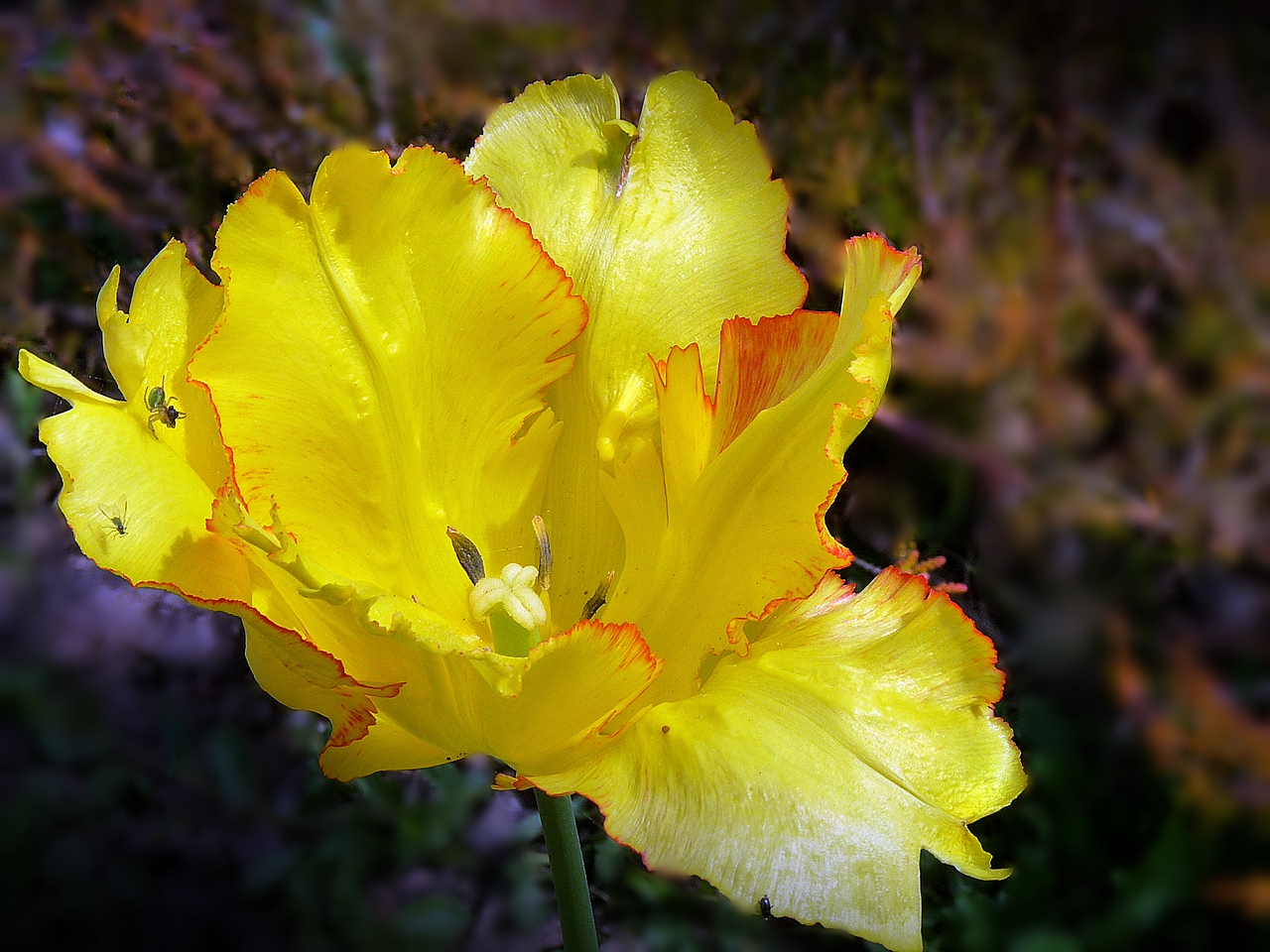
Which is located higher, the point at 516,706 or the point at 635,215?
the point at 635,215

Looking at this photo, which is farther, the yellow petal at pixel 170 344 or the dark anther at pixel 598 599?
the dark anther at pixel 598 599

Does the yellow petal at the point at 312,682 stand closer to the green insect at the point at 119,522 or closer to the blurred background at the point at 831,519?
the green insect at the point at 119,522

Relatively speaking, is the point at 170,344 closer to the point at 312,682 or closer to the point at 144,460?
the point at 144,460

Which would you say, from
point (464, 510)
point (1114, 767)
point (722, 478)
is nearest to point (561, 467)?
point (464, 510)

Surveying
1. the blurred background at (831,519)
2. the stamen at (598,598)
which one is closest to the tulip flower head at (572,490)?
the stamen at (598,598)

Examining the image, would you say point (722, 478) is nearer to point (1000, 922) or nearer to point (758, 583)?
point (758, 583)

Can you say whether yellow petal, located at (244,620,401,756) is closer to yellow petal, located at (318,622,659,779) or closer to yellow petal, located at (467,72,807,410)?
yellow petal, located at (318,622,659,779)

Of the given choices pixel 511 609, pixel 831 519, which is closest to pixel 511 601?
pixel 511 609
